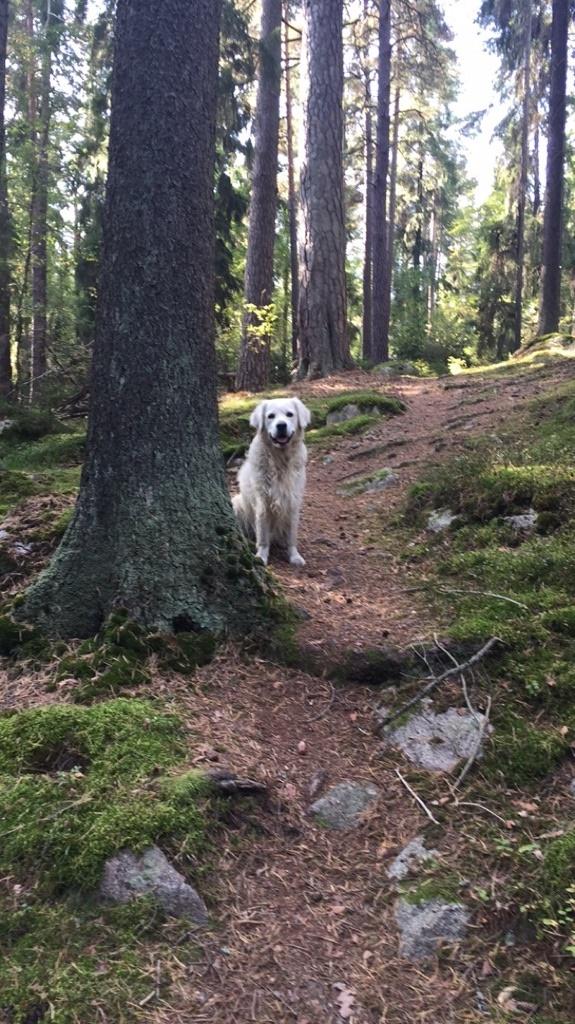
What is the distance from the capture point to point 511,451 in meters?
6.41

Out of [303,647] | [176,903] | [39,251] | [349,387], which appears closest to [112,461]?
[303,647]

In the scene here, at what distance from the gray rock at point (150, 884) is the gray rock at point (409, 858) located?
78cm

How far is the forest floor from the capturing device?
223 cm

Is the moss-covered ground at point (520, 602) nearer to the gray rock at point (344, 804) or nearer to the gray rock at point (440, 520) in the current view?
the gray rock at point (440, 520)

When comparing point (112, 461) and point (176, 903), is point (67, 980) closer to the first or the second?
point (176, 903)

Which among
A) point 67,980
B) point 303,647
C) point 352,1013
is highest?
point 303,647

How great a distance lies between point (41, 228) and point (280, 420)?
470 inches

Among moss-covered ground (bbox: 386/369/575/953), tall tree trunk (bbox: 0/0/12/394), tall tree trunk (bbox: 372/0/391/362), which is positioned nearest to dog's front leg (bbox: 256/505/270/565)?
moss-covered ground (bbox: 386/369/575/953)

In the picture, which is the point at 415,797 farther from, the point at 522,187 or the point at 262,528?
the point at 522,187

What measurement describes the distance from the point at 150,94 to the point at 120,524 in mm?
2419

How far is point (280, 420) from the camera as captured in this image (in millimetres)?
5965

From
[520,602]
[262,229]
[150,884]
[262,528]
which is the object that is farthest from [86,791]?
[262,229]

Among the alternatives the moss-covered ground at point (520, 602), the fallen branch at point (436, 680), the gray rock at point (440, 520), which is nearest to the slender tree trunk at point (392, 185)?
the moss-covered ground at point (520, 602)

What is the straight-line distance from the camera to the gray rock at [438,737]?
329 centimetres
